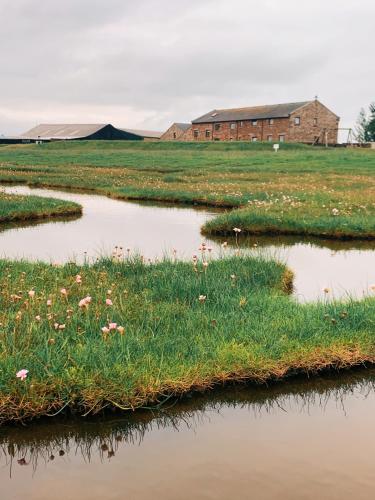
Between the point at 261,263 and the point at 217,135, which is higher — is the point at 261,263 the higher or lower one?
the lower one

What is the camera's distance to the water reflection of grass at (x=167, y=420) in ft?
16.9

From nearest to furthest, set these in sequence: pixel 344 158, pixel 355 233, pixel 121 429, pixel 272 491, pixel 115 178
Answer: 1. pixel 272 491
2. pixel 121 429
3. pixel 355 233
4. pixel 115 178
5. pixel 344 158

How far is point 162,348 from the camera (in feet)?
21.3

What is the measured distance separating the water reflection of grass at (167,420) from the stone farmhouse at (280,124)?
3495 inches

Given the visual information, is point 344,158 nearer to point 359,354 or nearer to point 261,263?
point 261,263

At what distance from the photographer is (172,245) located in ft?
50.3

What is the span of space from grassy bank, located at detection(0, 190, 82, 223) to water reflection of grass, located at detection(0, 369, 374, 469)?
1472 cm

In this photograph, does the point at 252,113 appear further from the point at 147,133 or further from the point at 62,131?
the point at 62,131

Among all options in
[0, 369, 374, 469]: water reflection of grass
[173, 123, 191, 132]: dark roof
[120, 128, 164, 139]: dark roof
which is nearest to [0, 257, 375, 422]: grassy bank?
[0, 369, 374, 469]: water reflection of grass

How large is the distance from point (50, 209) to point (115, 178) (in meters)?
15.2

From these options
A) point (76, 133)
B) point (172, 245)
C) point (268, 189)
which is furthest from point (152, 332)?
point (76, 133)

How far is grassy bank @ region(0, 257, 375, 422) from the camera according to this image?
5805mm

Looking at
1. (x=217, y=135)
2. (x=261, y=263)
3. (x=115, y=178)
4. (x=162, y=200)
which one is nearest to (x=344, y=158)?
(x=115, y=178)

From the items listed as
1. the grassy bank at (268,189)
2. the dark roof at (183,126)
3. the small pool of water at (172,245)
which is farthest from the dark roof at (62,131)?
the small pool of water at (172,245)
